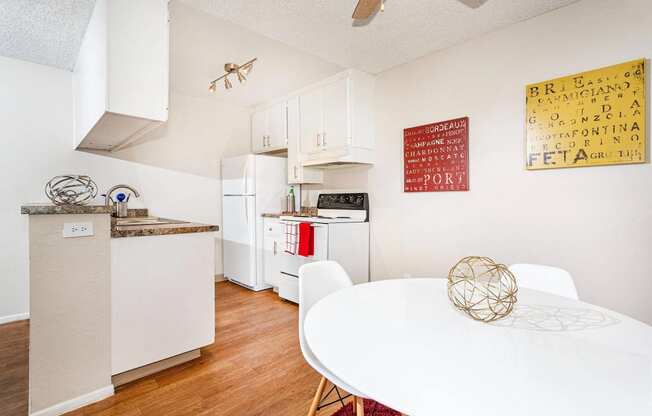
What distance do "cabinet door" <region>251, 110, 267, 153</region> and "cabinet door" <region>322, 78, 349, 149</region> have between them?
1191mm

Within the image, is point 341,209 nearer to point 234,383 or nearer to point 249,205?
point 249,205

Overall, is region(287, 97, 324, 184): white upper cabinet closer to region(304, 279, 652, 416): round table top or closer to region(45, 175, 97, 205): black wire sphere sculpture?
region(45, 175, 97, 205): black wire sphere sculpture

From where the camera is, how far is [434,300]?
1267mm

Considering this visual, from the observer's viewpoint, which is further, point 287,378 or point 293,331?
point 293,331

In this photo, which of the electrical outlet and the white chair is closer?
the white chair

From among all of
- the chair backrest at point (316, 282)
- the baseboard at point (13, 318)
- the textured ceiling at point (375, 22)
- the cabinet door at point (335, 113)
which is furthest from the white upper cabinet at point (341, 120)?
the baseboard at point (13, 318)

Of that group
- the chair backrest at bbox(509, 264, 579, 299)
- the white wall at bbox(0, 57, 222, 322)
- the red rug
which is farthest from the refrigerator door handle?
the chair backrest at bbox(509, 264, 579, 299)

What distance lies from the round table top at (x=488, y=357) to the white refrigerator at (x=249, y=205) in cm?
269

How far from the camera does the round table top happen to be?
62 cm

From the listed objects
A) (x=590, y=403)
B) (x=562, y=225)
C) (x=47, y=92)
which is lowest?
(x=590, y=403)

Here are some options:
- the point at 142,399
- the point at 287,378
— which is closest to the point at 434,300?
the point at 287,378

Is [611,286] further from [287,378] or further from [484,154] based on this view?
[287,378]

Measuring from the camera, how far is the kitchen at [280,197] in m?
1.61

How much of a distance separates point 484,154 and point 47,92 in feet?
13.3
